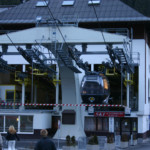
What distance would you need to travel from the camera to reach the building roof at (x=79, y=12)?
142 ft

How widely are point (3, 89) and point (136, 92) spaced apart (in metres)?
13.5

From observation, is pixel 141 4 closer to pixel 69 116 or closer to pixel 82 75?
pixel 82 75

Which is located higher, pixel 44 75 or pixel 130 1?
pixel 130 1

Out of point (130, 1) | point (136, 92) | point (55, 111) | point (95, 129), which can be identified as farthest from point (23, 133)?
point (130, 1)

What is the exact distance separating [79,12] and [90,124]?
1126 centimetres

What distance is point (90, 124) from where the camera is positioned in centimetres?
4297

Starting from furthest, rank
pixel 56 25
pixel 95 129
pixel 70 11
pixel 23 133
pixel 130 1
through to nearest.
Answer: pixel 130 1, pixel 70 11, pixel 95 129, pixel 23 133, pixel 56 25

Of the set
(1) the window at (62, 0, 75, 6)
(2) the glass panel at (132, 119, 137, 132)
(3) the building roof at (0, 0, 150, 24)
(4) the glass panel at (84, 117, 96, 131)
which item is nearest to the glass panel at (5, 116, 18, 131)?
(4) the glass panel at (84, 117, 96, 131)

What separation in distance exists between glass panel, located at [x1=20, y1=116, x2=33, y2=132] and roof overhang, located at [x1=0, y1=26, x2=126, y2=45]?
11526mm

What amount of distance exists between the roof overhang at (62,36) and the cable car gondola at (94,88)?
11.1ft

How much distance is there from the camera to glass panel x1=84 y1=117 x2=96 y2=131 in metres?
42.9

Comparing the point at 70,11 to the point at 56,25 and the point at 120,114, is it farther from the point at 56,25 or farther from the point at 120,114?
the point at 56,25

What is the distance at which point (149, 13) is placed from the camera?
70.5 metres

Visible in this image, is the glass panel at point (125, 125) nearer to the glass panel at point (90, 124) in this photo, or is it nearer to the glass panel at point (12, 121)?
the glass panel at point (90, 124)
